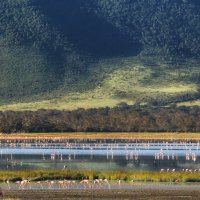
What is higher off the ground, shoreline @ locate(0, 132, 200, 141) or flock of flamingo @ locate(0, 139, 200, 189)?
flock of flamingo @ locate(0, 139, 200, 189)

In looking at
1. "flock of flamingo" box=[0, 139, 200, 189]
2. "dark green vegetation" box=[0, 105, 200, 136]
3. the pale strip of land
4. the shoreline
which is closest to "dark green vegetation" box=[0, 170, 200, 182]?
"flock of flamingo" box=[0, 139, 200, 189]

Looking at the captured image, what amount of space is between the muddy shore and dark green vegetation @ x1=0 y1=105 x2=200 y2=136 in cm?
11068

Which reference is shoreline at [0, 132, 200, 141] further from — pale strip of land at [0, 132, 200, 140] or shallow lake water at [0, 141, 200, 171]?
shallow lake water at [0, 141, 200, 171]

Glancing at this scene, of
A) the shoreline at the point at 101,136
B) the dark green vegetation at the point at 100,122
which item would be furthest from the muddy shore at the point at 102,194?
the dark green vegetation at the point at 100,122

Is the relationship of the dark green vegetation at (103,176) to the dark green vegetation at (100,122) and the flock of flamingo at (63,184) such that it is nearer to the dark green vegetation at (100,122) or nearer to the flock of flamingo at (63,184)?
the flock of flamingo at (63,184)

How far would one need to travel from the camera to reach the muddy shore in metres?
53.0

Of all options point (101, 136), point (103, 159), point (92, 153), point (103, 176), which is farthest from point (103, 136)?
point (103, 176)

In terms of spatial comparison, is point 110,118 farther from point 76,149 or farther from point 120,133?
point 76,149

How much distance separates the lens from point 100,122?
174875 millimetres

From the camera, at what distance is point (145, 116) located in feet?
594

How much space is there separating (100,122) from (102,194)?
393 ft

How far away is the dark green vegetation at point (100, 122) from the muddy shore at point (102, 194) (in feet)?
363

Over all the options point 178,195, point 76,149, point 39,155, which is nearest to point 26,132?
point 76,149

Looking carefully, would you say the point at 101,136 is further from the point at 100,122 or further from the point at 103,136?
the point at 100,122
